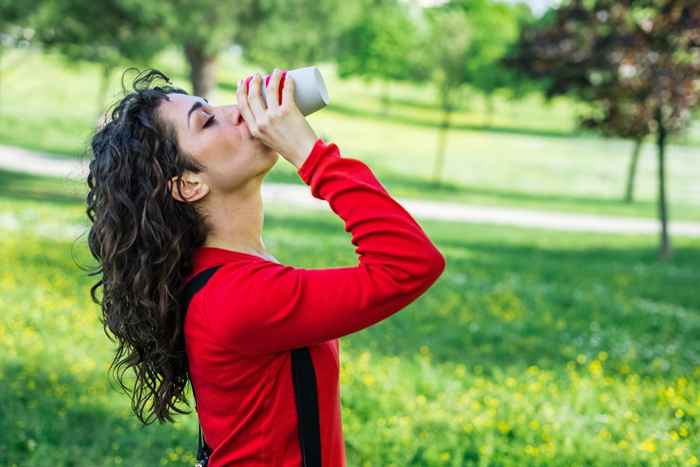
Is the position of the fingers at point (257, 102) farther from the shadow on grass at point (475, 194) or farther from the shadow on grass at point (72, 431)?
the shadow on grass at point (475, 194)

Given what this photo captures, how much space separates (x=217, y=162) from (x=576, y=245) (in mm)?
16834

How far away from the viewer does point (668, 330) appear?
8375 millimetres

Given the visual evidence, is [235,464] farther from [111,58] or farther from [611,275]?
[111,58]

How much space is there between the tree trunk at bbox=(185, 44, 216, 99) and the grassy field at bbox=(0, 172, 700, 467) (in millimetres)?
7851

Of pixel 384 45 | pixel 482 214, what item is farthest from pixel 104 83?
pixel 384 45

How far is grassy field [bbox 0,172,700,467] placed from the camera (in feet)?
15.8

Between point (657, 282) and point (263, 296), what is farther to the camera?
point (657, 282)

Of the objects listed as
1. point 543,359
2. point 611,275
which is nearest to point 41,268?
point 543,359

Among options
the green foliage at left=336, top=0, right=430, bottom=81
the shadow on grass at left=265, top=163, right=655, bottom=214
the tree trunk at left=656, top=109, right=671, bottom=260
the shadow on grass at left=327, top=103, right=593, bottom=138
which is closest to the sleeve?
the tree trunk at left=656, top=109, right=671, bottom=260

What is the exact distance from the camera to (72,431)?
16.6ft

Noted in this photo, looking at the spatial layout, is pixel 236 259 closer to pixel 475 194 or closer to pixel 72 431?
pixel 72 431

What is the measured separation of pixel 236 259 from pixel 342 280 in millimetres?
314

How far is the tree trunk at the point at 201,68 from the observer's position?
18625mm

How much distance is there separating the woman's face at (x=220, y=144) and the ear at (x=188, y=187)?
12mm
